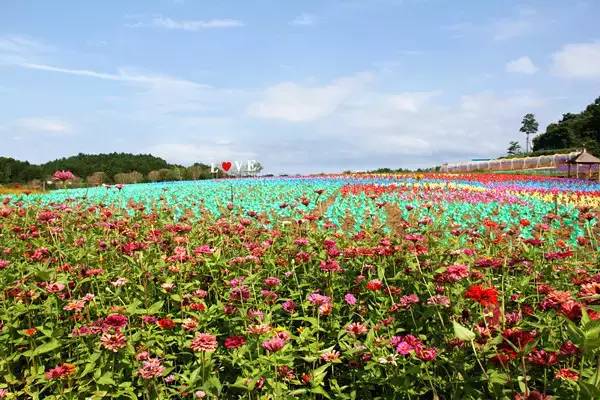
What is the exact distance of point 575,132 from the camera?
69750 mm

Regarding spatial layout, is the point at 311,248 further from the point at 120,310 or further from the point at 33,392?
the point at 33,392

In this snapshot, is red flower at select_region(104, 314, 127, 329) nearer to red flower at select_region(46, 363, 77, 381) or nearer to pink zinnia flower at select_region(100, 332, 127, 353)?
pink zinnia flower at select_region(100, 332, 127, 353)

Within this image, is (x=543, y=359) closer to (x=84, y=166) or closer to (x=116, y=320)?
(x=116, y=320)

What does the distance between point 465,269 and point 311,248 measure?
68.0 inches

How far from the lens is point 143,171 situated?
97.9 feet

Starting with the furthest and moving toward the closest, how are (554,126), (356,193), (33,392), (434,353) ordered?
(554,126) → (356,193) → (33,392) → (434,353)

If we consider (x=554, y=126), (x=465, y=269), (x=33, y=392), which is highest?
(x=554, y=126)

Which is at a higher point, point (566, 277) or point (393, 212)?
point (393, 212)

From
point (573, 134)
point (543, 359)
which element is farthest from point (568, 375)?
point (573, 134)

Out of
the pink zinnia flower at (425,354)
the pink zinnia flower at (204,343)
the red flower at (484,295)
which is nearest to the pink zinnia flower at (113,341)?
the pink zinnia flower at (204,343)

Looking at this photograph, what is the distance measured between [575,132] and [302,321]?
75740 mm

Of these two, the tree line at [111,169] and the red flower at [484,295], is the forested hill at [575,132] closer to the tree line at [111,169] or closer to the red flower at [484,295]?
the tree line at [111,169]

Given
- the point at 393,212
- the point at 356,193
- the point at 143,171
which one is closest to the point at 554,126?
the point at 143,171

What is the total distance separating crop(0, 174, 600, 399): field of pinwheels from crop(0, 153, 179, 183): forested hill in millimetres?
25293
